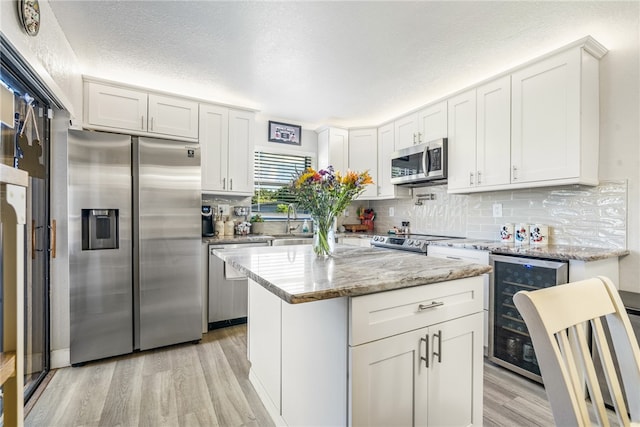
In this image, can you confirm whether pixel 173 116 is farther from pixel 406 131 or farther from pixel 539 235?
pixel 539 235

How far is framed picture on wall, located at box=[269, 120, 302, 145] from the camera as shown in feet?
13.4

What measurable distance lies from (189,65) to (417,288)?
2626mm

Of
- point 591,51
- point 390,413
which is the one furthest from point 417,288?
point 591,51

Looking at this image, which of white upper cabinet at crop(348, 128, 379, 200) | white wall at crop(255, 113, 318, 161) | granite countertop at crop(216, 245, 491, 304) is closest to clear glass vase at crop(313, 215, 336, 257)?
granite countertop at crop(216, 245, 491, 304)

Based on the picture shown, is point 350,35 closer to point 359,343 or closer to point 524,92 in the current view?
point 524,92

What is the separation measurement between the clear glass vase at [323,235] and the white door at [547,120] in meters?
1.77

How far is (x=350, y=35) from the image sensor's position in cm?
217

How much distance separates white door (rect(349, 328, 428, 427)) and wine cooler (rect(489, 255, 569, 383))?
4.38ft

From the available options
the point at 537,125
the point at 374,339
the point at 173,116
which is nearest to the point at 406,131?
the point at 537,125

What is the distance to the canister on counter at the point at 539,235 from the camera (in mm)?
2521

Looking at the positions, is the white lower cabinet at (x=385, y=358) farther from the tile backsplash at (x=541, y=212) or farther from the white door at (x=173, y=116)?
the white door at (x=173, y=116)

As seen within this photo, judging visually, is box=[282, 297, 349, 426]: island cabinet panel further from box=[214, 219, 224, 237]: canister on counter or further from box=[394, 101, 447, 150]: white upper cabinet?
box=[394, 101, 447, 150]: white upper cabinet

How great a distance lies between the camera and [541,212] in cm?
262

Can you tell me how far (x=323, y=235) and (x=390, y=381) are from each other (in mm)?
812
